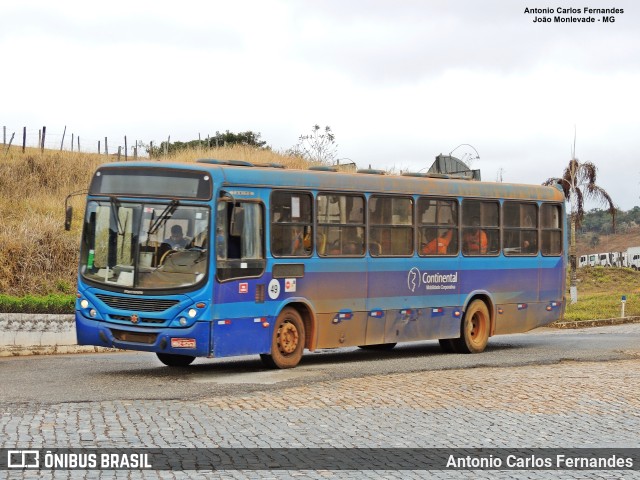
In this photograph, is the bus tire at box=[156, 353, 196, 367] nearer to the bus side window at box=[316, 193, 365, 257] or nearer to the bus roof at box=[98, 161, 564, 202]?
the bus side window at box=[316, 193, 365, 257]

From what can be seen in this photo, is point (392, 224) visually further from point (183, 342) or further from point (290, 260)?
point (183, 342)

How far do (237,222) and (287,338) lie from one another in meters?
2.27

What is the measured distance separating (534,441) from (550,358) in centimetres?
965

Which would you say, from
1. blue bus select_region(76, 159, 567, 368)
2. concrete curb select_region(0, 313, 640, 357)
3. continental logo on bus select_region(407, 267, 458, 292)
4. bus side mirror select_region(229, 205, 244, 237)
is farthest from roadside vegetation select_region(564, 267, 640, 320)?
bus side mirror select_region(229, 205, 244, 237)

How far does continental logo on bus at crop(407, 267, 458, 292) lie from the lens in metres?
21.3

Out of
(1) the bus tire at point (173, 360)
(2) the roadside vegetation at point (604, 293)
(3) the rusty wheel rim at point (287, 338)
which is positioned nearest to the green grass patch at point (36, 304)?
(1) the bus tire at point (173, 360)

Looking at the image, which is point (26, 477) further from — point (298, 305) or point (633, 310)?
point (633, 310)

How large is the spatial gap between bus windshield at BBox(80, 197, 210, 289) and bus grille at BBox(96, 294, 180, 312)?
203mm

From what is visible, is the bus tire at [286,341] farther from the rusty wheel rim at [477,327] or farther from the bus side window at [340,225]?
the rusty wheel rim at [477,327]

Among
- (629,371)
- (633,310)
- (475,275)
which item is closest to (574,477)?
(629,371)

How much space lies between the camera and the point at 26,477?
30.0ft

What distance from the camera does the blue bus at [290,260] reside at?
17.2 meters

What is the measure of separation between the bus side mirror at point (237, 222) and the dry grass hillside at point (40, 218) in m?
11.0

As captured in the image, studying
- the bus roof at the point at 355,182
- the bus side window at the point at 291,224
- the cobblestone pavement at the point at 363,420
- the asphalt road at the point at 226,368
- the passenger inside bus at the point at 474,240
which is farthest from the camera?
the passenger inside bus at the point at 474,240
